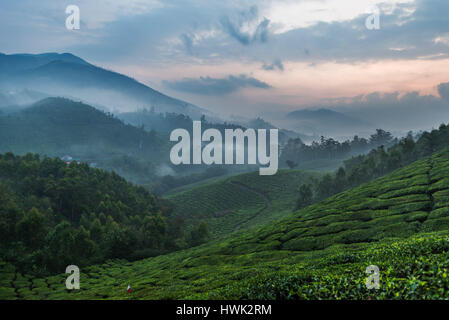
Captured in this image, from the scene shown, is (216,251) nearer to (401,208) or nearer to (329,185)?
(401,208)

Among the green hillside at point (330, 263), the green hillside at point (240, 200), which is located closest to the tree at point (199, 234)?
the green hillside at point (240, 200)

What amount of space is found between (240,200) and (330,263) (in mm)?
110796

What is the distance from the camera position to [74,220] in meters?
79.2

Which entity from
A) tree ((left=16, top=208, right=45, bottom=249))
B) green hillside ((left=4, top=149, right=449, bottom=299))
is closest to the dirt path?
green hillside ((left=4, top=149, right=449, bottom=299))

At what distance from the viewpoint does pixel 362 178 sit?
267ft

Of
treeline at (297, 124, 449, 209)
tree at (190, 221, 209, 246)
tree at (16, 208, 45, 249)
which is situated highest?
treeline at (297, 124, 449, 209)

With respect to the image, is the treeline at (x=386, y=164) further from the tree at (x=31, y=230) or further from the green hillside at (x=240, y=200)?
the tree at (x=31, y=230)

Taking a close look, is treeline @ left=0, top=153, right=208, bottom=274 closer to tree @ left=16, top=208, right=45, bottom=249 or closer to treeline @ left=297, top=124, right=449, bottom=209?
tree @ left=16, top=208, right=45, bottom=249

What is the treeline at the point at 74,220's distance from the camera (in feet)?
168

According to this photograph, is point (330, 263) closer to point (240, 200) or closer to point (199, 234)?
point (199, 234)

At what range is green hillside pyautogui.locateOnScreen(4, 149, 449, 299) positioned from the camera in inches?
417

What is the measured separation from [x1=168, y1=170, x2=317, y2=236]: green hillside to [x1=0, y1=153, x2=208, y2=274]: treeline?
16.0 m

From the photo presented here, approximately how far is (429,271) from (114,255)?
62.3m

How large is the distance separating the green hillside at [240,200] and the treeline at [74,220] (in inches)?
629
